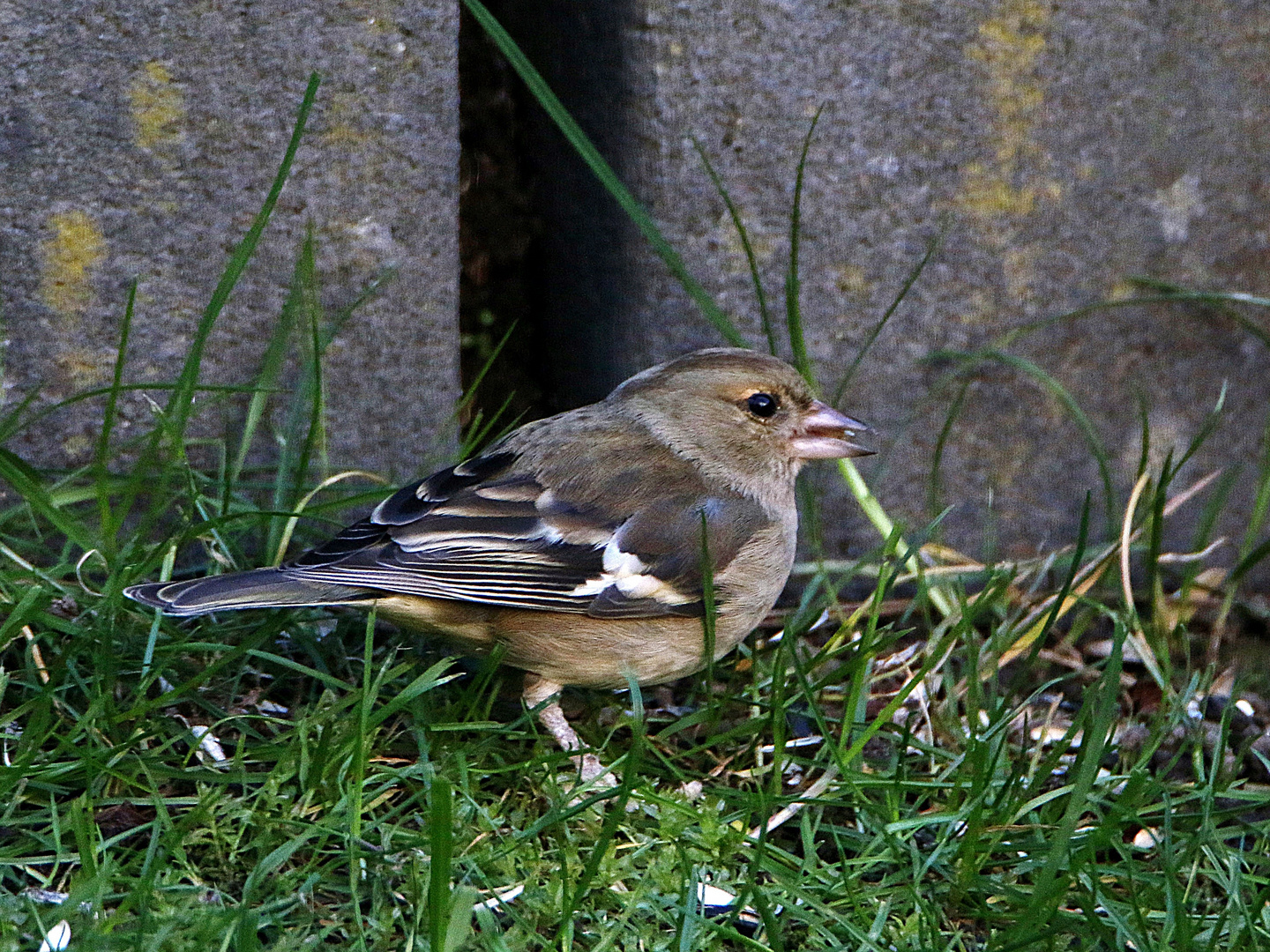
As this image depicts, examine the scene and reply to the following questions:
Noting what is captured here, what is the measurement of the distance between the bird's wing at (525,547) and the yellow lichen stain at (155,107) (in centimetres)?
105

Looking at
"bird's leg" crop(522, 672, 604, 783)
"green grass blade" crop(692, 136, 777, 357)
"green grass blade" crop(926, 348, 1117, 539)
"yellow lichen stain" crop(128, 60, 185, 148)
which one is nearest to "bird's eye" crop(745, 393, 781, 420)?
"green grass blade" crop(692, 136, 777, 357)

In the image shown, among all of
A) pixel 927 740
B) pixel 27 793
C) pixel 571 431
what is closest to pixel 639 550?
pixel 571 431

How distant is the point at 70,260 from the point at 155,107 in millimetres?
418

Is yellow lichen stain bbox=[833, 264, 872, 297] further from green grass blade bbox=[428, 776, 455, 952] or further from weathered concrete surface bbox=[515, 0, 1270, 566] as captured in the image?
green grass blade bbox=[428, 776, 455, 952]

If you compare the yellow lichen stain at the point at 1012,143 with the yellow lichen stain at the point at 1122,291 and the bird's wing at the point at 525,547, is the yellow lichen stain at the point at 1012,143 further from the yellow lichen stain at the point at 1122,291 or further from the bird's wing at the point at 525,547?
the bird's wing at the point at 525,547

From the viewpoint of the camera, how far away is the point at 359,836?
8.62 ft

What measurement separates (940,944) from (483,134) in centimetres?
271

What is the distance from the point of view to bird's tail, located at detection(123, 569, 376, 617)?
2.81 m

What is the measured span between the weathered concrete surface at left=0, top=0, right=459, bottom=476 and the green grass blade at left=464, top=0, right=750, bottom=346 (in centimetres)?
25

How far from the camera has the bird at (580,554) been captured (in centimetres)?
298

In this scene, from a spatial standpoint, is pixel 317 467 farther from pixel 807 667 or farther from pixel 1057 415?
pixel 1057 415

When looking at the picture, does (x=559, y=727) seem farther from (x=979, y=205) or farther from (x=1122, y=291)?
(x=1122, y=291)

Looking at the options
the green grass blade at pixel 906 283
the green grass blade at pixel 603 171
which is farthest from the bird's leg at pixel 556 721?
the green grass blade at pixel 906 283

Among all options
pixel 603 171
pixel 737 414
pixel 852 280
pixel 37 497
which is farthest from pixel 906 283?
pixel 37 497
